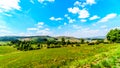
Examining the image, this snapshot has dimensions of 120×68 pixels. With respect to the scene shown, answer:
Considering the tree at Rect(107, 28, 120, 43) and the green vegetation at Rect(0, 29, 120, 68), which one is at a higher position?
the tree at Rect(107, 28, 120, 43)

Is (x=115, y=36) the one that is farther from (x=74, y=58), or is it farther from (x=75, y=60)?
(x=75, y=60)

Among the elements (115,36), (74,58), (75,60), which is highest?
(115,36)

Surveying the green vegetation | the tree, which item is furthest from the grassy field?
the tree

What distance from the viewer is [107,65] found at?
15195mm

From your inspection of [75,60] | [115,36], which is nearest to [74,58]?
[75,60]

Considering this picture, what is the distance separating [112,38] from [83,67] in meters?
108

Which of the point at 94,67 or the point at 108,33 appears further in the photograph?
the point at 108,33

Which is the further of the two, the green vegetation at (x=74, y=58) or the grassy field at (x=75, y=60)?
the green vegetation at (x=74, y=58)

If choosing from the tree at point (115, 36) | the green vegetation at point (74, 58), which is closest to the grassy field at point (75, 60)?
the green vegetation at point (74, 58)

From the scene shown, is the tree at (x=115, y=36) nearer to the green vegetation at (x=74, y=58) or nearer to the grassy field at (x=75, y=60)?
the green vegetation at (x=74, y=58)

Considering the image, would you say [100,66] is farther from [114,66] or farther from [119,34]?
[119,34]

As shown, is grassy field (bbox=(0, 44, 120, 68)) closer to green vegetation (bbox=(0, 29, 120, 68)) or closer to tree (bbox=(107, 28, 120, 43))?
green vegetation (bbox=(0, 29, 120, 68))

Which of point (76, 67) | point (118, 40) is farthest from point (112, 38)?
point (76, 67)

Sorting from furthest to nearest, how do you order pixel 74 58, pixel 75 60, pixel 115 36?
pixel 115 36 < pixel 74 58 < pixel 75 60
